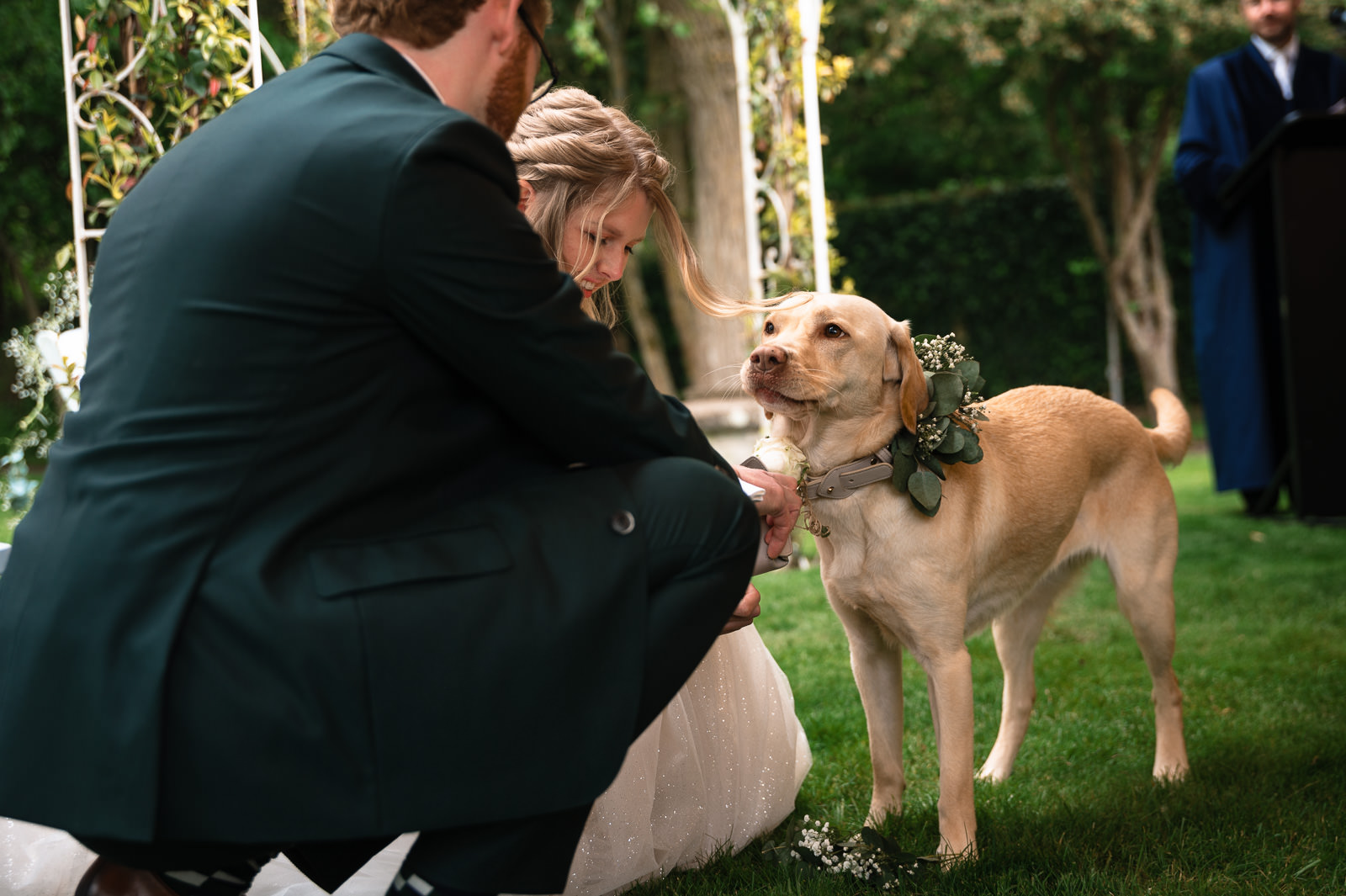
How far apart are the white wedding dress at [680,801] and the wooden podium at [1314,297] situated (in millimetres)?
2136

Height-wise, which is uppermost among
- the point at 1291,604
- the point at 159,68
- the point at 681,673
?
the point at 159,68

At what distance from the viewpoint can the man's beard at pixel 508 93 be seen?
173 cm

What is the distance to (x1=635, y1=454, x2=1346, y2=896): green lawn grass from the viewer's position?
239cm

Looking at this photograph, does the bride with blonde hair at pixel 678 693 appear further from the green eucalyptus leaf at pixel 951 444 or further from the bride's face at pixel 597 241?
the green eucalyptus leaf at pixel 951 444

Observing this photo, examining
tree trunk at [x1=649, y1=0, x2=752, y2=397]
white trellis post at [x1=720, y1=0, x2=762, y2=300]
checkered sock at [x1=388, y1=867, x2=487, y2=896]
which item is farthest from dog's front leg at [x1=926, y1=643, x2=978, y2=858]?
tree trunk at [x1=649, y1=0, x2=752, y2=397]

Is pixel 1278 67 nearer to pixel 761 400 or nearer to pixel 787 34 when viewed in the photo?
pixel 787 34

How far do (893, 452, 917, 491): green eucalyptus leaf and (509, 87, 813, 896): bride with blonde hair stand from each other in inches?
19.9

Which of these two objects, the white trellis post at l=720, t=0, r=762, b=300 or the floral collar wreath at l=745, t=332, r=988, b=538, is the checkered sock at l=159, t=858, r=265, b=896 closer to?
the floral collar wreath at l=745, t=332, r=988, b=538

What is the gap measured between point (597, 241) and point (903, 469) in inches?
36.1

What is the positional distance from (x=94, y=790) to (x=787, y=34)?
17.8 ft

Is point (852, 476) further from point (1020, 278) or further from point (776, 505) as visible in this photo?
point (1020, 278)

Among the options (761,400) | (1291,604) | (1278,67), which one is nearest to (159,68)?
(761,400)

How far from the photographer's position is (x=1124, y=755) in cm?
329

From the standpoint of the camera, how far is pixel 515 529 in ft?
4.95
